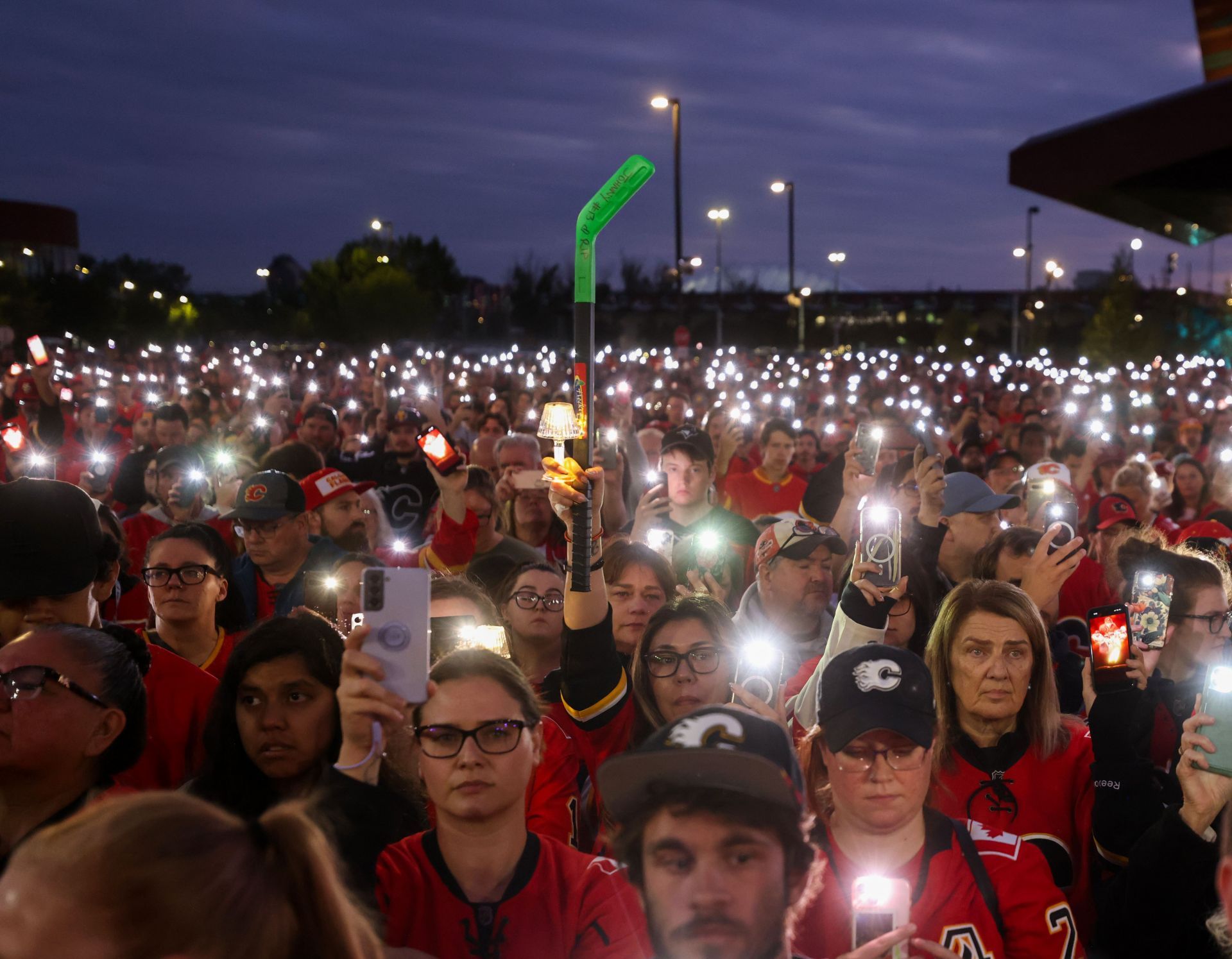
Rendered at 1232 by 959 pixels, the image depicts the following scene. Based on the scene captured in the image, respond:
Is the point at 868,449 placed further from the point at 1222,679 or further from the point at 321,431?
the point at 321,431

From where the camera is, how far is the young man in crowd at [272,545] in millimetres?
6129

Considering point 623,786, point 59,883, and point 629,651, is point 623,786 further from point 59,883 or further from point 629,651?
point 629,651

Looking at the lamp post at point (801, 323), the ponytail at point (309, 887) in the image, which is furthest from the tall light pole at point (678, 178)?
the ponytail at point (309, 887)

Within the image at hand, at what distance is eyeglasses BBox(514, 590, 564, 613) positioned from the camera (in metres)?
5.14

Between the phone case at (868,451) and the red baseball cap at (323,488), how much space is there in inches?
119

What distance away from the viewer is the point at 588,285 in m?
3.90

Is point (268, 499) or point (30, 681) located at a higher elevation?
point (268, 499)

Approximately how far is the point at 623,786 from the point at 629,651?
2.66 metres

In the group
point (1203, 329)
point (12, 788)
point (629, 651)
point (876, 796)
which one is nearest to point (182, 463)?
point (629, 651)

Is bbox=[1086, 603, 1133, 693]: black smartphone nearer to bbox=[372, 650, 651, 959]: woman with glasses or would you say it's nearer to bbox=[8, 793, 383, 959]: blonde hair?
bbox=[372, 650, 651, 959]: woman with glasses

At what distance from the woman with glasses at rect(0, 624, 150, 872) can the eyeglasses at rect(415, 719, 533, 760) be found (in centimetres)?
100

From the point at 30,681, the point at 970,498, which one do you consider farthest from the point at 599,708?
the point at 970,498

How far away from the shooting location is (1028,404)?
18.6m

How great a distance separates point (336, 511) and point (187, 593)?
1.93 metres
